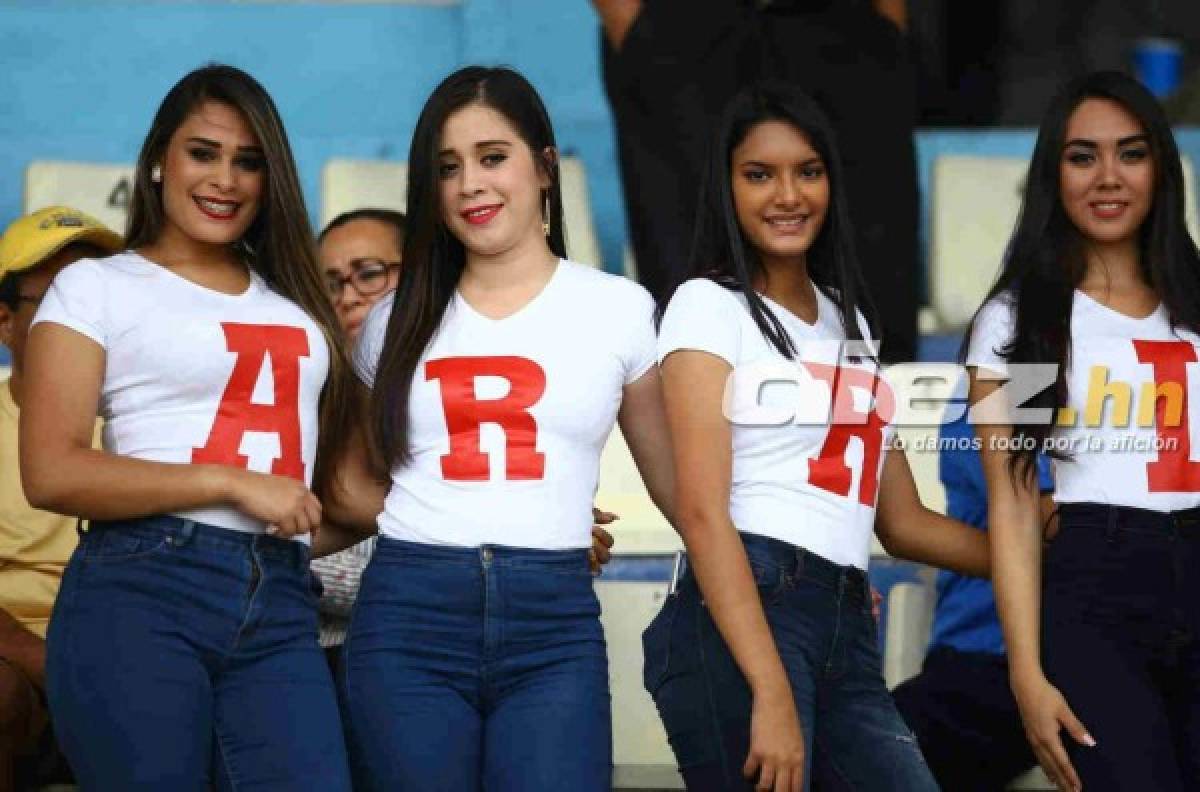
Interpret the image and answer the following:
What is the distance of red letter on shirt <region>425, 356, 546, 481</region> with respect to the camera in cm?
301

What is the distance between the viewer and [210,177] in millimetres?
3170

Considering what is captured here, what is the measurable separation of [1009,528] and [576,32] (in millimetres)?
3325

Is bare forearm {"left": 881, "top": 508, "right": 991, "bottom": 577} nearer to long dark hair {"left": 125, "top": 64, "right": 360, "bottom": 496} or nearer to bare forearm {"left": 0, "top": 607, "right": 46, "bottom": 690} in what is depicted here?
long dark hair {"left": 125, "top": 64, "right": 360, "bottom": 496}

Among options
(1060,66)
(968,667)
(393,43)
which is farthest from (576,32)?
(968,667)

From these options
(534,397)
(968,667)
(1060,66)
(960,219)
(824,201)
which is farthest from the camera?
(1060,66)

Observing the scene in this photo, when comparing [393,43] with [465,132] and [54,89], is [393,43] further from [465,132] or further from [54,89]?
[465,132]

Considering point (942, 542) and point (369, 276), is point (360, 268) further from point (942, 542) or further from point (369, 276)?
point (942, 542)

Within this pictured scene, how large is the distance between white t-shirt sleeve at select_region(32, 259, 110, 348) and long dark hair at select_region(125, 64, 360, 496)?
0.63 ft

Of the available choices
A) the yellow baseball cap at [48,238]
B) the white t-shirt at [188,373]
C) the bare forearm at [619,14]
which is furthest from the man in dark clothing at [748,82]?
the white t-shirt at [188,373]

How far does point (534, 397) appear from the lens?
3.03 meters

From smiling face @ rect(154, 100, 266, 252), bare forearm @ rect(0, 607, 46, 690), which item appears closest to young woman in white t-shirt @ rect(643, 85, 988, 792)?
smiling face @ rect(154, 100, 266, 252)

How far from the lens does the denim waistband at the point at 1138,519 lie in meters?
3.21

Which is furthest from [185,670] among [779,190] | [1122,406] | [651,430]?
[1122,406]

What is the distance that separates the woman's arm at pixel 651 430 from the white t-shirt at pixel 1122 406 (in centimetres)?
56
